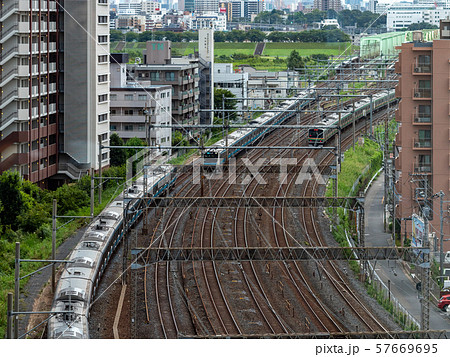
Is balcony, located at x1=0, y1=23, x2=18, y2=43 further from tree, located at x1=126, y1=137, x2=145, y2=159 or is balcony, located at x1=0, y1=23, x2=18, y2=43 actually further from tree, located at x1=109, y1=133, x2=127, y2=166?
tree, located at x1=126, y1=137, x2=145, y2=159

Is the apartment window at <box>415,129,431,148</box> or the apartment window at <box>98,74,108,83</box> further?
the apartment window at <box>98,74,108,83</box>

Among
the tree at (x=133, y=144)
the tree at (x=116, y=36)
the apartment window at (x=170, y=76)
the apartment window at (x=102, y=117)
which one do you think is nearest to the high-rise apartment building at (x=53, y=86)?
the apartment window at (x=102, y=117)

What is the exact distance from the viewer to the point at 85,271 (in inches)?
376

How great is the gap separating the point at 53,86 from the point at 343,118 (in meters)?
11.0

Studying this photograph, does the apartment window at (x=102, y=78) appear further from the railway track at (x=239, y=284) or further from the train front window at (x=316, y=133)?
the train front window at (x=316, y=133)

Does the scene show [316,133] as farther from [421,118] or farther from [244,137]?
[421,118]

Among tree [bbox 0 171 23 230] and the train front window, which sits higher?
the train front window

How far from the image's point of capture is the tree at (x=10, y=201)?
13.1m

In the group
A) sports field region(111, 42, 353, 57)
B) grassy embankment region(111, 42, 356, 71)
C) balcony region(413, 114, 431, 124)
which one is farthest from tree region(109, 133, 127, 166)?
sports field region(111, 42, 353, 57)

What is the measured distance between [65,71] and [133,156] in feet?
8.44

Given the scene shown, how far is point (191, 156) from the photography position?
19594 millimetres

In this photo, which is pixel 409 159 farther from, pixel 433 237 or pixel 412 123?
pixel 433 237

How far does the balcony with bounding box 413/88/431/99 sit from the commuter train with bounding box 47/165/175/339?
4.68 m

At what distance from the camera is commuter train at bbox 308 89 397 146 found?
2100cm
